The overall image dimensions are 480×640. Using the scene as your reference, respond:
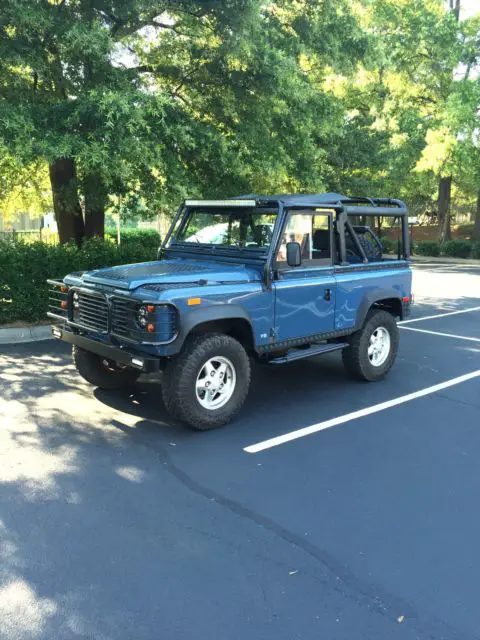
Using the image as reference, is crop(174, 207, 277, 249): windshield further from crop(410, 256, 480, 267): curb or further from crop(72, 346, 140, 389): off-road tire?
crop(410, 256, 480, 267): curb

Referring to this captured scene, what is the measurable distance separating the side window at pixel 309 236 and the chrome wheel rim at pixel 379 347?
1.25 meters

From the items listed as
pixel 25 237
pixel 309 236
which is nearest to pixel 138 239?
pixel 25 237

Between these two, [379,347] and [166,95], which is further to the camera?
[166,95]

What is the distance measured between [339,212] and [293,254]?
3.79ft

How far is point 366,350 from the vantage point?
6.39 metres

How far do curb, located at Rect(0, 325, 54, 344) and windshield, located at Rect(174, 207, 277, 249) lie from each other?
3302 millimetres

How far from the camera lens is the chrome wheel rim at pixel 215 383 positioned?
16.1ft

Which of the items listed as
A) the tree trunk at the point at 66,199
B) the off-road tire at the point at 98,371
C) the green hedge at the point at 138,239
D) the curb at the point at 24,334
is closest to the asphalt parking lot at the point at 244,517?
the off-road tire at the point at 98,371

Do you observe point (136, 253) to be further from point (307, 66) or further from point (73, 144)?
point (307, 66)

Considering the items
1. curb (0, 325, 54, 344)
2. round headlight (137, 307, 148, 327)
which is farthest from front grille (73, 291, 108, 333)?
curb (0, 325, 54, 344)

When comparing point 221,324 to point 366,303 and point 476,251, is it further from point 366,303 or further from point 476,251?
point 476,251

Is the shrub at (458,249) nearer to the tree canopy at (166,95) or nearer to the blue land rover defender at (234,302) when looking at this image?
the tree canopy at (166,95)

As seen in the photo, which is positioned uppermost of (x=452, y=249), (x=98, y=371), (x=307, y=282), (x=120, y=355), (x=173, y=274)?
(x=173, y=274)

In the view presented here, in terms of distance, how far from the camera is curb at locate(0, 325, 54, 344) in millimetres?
8342
